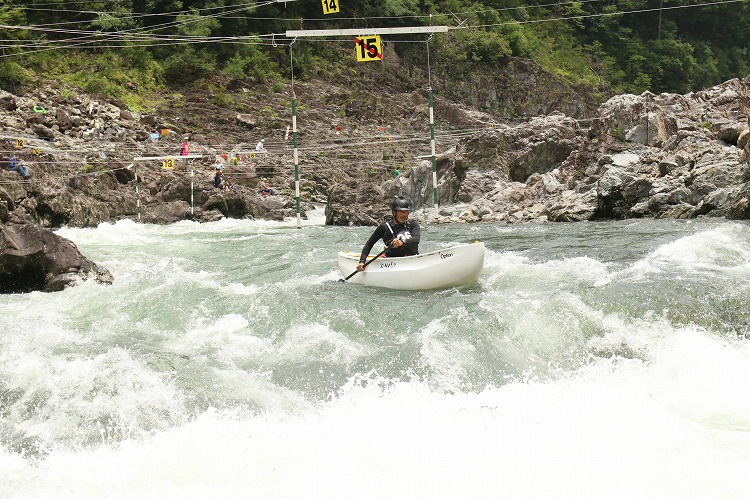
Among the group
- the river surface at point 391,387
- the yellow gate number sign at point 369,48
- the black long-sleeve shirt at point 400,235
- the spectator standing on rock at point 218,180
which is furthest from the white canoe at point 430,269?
the spectator standing on rock at point 218,180

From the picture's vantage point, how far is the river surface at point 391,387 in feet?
13.7

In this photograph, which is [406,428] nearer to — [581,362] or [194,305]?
[581,362]

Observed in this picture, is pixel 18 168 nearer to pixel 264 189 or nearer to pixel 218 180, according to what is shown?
pixel 218 180

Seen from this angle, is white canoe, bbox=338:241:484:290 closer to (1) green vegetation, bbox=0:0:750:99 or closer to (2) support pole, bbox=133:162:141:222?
(2) support pole, bbox=133:162:141:222

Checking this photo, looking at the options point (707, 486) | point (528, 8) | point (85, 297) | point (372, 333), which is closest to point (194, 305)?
point (85, 297)

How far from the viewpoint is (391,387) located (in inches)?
217

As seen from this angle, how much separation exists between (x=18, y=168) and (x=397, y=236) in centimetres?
1322

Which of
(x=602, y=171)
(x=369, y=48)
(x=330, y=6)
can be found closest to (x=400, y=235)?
(x=369, y=48)

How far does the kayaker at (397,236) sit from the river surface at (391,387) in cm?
62

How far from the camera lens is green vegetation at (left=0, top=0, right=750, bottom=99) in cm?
2986

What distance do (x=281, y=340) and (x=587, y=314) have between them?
3062 millimetres

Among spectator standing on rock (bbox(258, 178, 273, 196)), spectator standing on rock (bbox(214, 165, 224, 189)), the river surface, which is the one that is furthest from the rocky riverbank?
the river surface

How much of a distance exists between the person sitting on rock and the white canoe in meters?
12.8

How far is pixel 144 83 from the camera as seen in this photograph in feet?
102
